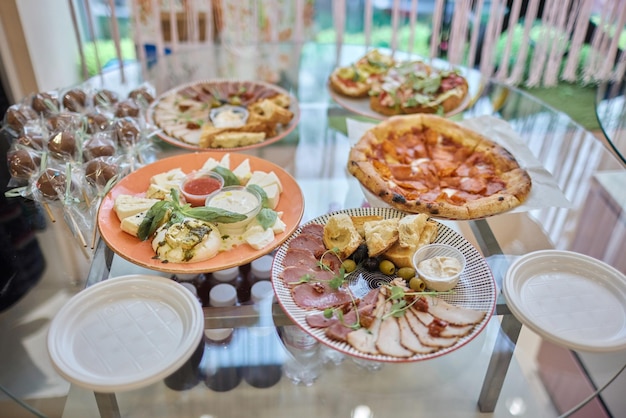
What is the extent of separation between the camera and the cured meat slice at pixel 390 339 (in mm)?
1700

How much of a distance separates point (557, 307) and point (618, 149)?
1234mm

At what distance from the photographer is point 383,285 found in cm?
196

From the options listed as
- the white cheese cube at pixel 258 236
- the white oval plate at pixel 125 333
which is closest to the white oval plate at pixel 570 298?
the white cheese cube at pixel 258 236

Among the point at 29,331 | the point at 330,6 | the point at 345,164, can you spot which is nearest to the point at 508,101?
the point at 345,164

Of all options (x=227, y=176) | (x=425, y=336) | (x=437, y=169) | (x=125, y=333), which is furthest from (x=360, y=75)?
(x=125, y=333)

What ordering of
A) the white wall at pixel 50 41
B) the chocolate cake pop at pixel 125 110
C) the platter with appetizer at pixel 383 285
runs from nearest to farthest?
1. the platter with appetizer at pixel 383 285
2. the chocolate cake pop at pixel 125 110
3. the white wall at pixel 50 41

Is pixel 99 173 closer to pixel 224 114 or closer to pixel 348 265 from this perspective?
pixel 224 114

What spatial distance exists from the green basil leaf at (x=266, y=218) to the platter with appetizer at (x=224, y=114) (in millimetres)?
663

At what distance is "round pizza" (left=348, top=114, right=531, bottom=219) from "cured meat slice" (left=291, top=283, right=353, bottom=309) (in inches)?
22.7

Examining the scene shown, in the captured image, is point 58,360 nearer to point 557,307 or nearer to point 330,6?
point 557,307

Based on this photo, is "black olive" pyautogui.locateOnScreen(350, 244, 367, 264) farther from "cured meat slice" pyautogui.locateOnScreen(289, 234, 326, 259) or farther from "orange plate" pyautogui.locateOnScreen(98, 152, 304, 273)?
"orange plate" pyautogui.locateOnScreen(98, 152, 304, 273)

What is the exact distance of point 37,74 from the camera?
420cm

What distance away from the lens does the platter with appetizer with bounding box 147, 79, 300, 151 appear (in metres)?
2.79

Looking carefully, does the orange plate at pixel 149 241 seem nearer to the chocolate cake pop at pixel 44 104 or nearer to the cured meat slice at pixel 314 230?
the cured meat slice at pixel 314 230
